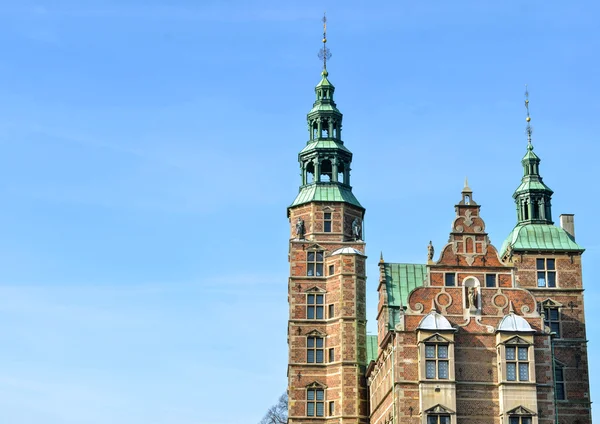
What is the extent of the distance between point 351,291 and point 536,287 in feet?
35.8

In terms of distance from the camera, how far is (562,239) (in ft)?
225

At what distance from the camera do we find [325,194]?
73.1 metres

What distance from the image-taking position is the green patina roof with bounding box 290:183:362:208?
2862 inches

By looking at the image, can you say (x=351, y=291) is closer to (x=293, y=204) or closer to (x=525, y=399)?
(x=293, y=204)

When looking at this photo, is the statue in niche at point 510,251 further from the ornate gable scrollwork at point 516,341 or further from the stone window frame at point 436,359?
the stone window frame at point 436,359

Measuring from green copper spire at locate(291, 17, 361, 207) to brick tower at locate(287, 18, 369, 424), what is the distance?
0.21ft

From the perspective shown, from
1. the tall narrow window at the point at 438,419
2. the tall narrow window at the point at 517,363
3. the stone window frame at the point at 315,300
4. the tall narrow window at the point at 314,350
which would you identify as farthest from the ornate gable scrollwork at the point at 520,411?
the stone window frame at the point at 315,300

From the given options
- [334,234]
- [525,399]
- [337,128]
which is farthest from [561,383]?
[337,128]

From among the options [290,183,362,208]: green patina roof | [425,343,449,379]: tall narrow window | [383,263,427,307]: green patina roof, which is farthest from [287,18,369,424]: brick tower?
[425,343,449,379]: tall narrow window

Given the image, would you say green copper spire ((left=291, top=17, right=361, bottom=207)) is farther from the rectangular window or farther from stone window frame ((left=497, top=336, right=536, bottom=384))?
stone window frame ((left=497, top=336, right=536, bottom=384))

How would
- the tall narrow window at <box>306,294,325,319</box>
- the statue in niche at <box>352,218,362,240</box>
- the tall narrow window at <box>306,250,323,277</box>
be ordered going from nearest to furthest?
the tall narrow window at <box>306,294,325,319</box> → the tall narrow window at <box>306,250,323,277</box> → the statue in niche at <box>352,218,362,240</box>

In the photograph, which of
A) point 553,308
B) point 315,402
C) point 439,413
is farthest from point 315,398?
point 553,308

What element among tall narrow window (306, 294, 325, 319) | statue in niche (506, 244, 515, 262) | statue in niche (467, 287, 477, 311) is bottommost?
A: statue in niche (467, 287, 477, 311)

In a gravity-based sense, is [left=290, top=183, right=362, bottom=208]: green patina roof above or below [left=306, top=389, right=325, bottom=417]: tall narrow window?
above
